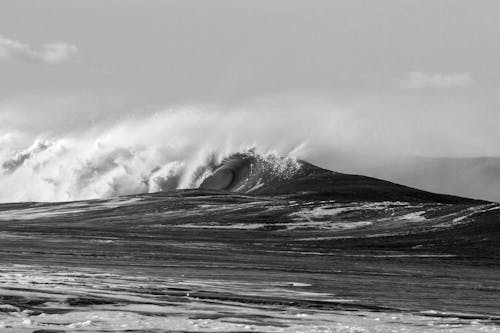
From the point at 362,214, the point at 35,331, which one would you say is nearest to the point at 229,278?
the point at 35,331

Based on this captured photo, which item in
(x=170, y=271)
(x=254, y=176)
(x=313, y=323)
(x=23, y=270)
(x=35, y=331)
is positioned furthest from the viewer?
(x=254, y=176)

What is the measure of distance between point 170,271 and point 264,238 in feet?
181

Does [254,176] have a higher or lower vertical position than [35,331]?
higher

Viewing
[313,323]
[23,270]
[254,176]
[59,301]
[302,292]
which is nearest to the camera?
[313,323]

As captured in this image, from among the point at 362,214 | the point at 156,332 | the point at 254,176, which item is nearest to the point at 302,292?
the point at 156,332

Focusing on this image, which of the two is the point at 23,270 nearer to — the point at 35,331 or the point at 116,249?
the point at 35,331

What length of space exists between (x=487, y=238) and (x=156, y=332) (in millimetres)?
80847

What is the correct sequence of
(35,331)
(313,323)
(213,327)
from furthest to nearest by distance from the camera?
(313,323), (213,327), (35,331)

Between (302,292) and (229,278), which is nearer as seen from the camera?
(302,292)

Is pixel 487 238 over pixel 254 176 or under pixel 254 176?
under

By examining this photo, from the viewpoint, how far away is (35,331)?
2508cm

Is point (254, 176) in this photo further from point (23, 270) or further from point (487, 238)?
point (23, 270)

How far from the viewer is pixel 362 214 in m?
133

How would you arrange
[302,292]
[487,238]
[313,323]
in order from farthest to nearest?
1. [487,238]
2. [302,292]
3. [313,323]
